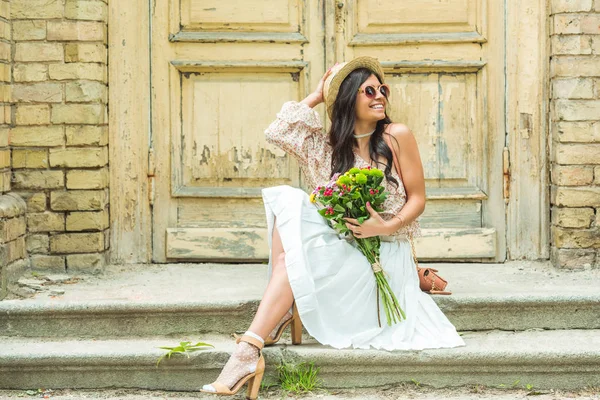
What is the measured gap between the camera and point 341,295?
372 centimetres

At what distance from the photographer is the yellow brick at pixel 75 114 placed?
15.8 ft

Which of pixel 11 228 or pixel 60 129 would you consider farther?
pixel 60 129

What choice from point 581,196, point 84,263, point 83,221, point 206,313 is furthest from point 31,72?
point 581,196

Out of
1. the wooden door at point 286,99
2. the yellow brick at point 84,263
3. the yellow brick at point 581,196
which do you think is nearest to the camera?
the yellow brick at point 581,196

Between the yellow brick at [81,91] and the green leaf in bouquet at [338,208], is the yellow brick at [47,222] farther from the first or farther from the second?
the green leaf in bouquet at [338,208]

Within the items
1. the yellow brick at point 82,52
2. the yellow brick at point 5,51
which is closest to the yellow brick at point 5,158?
the yellow brick at point 5,51

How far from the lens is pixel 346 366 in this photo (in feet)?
11.9

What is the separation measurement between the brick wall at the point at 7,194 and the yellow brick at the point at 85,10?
332 mm

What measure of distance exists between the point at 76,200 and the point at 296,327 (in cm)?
172

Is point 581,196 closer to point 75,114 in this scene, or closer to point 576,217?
point 576,217

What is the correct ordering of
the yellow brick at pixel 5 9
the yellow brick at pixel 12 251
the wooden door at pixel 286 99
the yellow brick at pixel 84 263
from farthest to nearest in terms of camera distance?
the wooden door at pixel 286 99
the yellow brick at pixel 84 263
the yellow brick at pixel 5 9
the yellow brick at pixel 12 251

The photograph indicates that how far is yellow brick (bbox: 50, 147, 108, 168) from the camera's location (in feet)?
15.8

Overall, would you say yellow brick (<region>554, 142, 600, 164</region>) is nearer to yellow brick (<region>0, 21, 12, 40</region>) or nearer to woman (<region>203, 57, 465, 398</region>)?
woman (<region>203, 57, 465, 398</region>)

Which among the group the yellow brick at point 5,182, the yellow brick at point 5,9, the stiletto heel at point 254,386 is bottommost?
the stiletto heel at point 254,386
